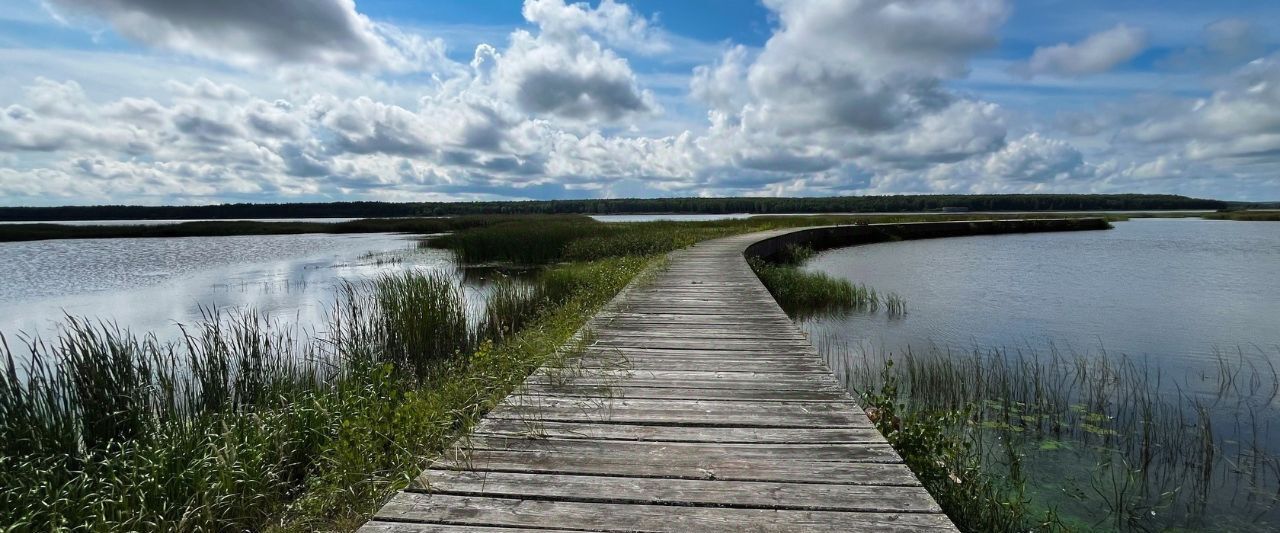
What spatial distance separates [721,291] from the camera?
324 inches

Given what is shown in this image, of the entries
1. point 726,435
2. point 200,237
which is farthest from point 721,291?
point 200,237

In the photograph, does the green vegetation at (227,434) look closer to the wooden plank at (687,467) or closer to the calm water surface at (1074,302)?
the wooden plank at (687,467)

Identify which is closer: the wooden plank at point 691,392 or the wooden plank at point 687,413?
the wooden plank at point 687,413

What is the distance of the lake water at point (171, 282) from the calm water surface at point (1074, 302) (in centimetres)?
919

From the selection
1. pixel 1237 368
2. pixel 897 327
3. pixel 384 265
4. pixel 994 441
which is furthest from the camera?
pixel 384 265

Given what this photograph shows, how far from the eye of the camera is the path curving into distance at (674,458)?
86.0 inches

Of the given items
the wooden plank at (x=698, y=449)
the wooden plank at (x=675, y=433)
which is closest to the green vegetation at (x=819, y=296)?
the wooden plank at (x=675, y=433)

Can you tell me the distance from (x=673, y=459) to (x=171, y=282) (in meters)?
16.3

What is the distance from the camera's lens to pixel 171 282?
14.5m

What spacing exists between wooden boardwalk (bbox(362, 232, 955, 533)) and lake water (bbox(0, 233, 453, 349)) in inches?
199

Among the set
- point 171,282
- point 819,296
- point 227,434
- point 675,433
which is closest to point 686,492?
point 675,433

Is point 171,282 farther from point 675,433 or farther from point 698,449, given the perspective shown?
point 698,449

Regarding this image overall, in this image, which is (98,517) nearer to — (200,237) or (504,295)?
(504,295)

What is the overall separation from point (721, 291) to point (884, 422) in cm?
471
